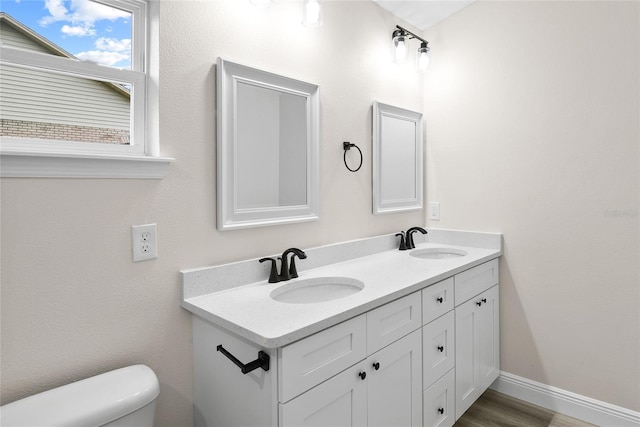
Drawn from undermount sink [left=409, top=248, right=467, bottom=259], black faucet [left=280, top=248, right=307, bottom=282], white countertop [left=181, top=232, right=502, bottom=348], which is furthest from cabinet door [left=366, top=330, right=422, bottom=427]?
undermount sink [left=409, top=248, right=467, bottom=259]

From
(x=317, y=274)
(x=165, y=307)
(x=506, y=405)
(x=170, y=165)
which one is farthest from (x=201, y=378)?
(x=506, y=405)

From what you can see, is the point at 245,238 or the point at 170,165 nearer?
the point at 170,165

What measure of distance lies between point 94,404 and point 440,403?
1429 mm

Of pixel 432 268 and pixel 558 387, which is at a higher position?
pixel 432 268

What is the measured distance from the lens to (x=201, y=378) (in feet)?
4.33

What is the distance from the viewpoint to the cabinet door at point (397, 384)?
51.3 inches

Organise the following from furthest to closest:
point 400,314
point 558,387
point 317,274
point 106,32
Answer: point 558,387, point 317,274, point 400,314, point 106,32

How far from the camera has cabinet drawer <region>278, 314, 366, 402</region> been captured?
1.01m

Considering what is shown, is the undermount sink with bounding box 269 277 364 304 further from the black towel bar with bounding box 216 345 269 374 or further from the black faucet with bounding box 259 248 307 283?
the black towel bar with bounding box 216 345 269 374

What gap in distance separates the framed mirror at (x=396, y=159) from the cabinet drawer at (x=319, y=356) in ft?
3.51

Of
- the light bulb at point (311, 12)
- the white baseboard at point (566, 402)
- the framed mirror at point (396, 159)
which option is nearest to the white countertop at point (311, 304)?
the framed mirror at point (396, 159)

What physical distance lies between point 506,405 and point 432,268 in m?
1.08

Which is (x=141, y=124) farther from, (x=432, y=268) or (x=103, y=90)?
(x=432, y=268)

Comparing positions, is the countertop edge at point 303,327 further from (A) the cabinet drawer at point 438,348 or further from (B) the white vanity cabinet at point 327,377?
(A) the cabinet drawer at point 438,348
